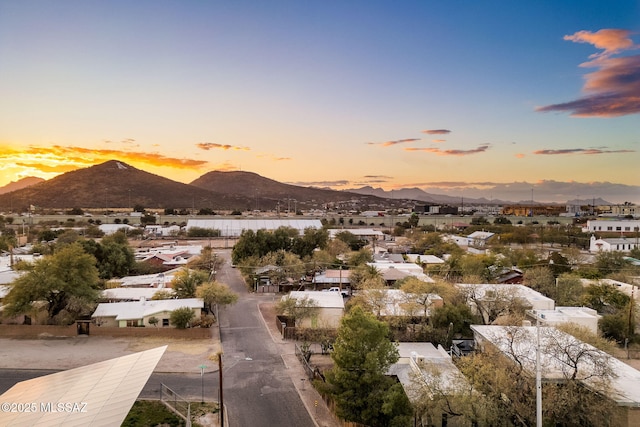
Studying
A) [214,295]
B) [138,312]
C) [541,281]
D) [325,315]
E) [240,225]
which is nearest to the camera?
[325,315]

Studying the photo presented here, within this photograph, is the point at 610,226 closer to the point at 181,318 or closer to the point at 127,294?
the point at 181,318

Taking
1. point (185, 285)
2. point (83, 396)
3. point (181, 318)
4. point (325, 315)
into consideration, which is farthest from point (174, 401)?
point (185, 285)

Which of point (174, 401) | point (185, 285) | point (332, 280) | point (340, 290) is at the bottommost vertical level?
point (174, 401)

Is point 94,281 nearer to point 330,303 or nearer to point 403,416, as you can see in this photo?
point 330,303

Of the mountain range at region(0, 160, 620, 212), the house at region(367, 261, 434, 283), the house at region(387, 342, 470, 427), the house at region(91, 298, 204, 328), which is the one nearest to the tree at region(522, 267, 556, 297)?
the house at region(367, 261, 434, 283)

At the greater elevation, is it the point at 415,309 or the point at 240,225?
the point at 240,225
